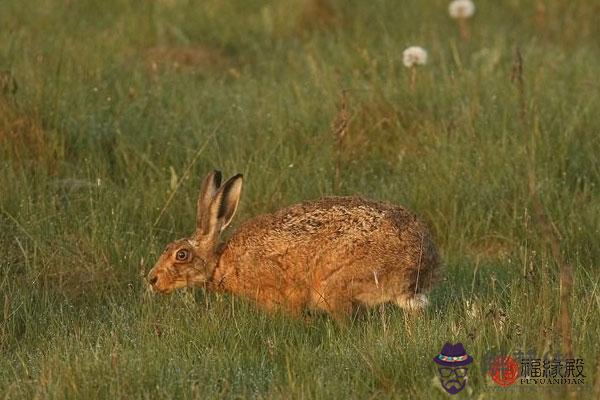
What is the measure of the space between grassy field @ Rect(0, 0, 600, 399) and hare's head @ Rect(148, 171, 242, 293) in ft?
0.41

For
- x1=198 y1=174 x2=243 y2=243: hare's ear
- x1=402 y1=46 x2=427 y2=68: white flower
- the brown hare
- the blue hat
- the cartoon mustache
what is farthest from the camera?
x1=402 y1=46 x2=427 y2=68: white flower

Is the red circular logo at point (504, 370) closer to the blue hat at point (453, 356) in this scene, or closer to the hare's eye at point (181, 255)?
the blue hat at point (453, 356)

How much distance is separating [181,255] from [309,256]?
870 mm

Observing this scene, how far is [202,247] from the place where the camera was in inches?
246

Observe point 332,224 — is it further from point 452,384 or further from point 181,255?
point 452,384

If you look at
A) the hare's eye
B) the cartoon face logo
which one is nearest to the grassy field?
the cartoon face logo

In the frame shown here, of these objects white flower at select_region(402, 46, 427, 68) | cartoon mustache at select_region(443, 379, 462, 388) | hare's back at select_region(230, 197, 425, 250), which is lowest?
cartoon mustache at select_region(443, 379, 462, 388)

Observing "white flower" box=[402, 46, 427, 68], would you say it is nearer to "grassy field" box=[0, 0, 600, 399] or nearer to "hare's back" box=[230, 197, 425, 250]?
"grassy field" box=[0, 0, 600, 399]

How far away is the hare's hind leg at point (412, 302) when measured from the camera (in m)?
5.60

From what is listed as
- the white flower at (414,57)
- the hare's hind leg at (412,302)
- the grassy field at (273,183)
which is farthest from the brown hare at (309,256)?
the white flower at (414,57)

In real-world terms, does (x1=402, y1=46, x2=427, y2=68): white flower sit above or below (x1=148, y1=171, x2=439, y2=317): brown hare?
above

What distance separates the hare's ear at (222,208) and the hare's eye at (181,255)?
122 mm

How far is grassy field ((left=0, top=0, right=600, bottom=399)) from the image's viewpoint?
4828 millimetres

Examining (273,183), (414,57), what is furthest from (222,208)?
(414,57)
